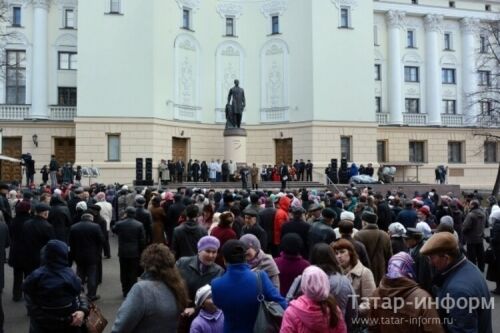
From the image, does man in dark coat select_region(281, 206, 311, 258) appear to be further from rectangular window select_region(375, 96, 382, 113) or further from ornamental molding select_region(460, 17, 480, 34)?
ornamental molding select_region(460, 17, 480, 34)

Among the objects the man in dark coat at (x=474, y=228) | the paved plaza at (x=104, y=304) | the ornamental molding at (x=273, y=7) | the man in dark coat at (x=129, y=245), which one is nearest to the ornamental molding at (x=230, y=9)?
the ornamental molding at (x=273, y=7)

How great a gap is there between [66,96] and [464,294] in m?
37.9

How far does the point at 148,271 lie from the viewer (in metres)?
4.52

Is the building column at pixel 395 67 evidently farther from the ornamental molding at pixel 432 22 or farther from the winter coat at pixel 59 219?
the winter coat at pixel 59 219

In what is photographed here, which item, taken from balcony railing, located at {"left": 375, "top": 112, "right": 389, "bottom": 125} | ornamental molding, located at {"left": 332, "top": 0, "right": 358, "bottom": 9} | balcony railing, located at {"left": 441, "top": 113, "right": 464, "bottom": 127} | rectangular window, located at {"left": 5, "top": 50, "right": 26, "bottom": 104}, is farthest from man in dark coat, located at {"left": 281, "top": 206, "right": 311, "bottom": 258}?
balcony railing, located at {"left": 441, "top": 113, "right": 464, "bottom": 127}

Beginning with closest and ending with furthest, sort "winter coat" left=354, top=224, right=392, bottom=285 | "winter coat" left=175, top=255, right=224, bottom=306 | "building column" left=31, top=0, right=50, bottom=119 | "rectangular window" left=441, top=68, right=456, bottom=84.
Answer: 1. "winter coat" left=175, top=255, right=224, bottom=306
2. "winter coat" left=354, top=224, right=392, bottom=285
3. "building column" left=31, top=0, right=50, bottom=119
4. "rectangular window" left=441, top=68, right=456, bottom=84

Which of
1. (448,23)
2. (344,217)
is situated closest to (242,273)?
(344,217)

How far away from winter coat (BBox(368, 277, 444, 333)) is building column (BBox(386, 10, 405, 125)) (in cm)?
4163

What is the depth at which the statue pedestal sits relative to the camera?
1312 inches

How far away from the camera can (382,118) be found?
44.1 m

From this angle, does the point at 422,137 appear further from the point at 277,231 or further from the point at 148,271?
the point at 148,271

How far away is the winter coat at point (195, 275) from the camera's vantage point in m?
5.28

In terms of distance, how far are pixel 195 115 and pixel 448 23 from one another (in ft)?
82.9

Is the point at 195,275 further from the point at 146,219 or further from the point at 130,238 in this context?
the point at 146,219
